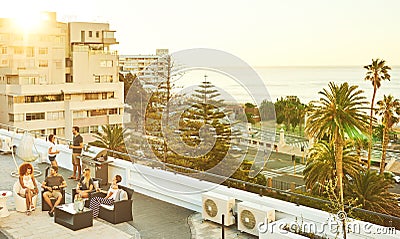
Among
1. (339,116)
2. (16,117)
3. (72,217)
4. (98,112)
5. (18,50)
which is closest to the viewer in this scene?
(72,217)

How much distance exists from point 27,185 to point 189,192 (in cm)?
232

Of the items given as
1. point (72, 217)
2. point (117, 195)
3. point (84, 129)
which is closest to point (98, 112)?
point (84, 129)

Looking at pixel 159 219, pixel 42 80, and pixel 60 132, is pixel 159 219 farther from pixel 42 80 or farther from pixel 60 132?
pixel 42 80

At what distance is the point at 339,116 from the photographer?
24.5 metres

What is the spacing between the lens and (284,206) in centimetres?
612

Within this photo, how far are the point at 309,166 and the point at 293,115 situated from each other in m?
42.7

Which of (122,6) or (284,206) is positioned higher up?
(122,6)

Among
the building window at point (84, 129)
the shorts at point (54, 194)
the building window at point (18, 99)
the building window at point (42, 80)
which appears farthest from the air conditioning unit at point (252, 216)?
the building window at point (42, 80)

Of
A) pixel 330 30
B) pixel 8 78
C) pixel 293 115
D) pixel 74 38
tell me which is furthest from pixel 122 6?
pixel 330 30

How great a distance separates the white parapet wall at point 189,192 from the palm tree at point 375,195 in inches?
502

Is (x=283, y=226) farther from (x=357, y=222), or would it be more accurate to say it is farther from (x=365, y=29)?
(x=365, y=29)

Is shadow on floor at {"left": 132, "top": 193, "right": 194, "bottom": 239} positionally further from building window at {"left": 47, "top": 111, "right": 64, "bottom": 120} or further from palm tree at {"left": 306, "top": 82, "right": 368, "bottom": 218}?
building window at {"left": 47, "top": 111, "right": 64, "bottom": 120}

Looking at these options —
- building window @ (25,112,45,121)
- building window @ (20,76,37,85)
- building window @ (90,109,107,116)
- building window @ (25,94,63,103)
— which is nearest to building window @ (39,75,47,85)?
building window @ (20,76,37,85)

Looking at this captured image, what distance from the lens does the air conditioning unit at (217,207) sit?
6.53m
